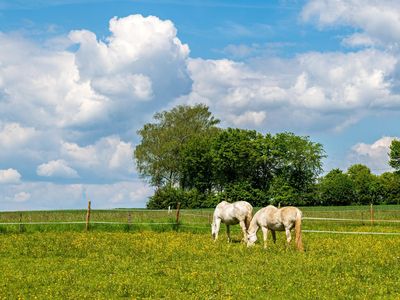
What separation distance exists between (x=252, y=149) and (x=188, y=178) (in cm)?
1403

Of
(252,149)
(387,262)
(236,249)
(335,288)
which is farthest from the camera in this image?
(252,149)

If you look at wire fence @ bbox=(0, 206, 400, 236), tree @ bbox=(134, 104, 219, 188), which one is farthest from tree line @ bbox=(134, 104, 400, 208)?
wire fence @ bbox=(0, 206, 400, 236)

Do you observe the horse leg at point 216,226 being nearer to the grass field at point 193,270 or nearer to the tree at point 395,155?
the grass field at point 193,270

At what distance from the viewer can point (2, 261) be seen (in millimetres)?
20500

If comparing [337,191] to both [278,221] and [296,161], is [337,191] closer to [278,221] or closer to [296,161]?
[296,161]

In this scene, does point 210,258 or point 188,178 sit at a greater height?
point 188,178

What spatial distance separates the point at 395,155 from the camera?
4021 inches

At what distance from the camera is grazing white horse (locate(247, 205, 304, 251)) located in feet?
74.3

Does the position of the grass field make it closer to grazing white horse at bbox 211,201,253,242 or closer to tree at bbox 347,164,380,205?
grazing white horse at bbox 211,201,253,242

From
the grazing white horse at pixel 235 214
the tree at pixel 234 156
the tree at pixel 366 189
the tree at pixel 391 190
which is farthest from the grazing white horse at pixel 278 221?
the tree at pixel 366 189

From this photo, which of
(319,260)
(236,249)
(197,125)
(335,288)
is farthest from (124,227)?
(197,125)

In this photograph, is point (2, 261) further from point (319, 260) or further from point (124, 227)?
point (124, 227)

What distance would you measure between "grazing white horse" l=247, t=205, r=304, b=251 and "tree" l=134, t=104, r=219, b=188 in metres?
67.5

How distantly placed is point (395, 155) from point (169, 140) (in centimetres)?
4352
